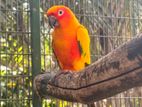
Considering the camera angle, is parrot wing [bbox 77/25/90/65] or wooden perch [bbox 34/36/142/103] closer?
wooden perch [bbox 34/36/142/103]

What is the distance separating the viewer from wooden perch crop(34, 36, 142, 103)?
121 centimetres

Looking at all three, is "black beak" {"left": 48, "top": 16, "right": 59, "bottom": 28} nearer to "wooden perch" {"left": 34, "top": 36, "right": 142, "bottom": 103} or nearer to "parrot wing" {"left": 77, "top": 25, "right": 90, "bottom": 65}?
"parrot wing" {"left": 77, "top": 25, "right": 90, "bottom": 65}

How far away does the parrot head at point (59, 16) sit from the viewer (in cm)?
191

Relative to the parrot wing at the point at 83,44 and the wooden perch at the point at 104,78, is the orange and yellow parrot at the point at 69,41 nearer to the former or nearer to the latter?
the parrot wing at the point at 83,44

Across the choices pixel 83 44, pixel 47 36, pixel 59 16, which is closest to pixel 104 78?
pixel 83 44

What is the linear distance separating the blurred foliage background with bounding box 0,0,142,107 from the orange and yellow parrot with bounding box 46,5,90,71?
0.14 metres

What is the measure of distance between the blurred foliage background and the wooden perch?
313 millimetres

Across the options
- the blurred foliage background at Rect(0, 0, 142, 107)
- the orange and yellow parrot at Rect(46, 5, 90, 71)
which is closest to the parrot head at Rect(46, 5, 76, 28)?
the orange and yellow parrot at Rect(46, 5, 90, 71)

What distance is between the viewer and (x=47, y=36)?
2.14 meters

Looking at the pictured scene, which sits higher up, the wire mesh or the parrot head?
the parrot head

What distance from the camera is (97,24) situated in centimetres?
214

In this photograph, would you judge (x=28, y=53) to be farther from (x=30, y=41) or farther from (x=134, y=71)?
(x=134, y=71)

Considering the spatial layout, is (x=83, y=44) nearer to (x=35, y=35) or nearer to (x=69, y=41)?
(x=69, y=41)

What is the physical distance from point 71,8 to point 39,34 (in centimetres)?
30
